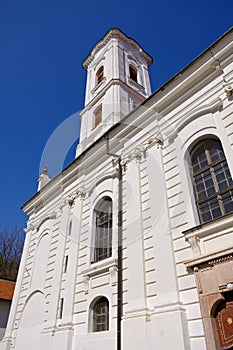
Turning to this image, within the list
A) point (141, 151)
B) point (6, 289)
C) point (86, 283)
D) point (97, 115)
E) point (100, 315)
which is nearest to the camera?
point (100, 315)

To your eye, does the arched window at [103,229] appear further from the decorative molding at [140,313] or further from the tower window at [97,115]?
the tower window at [97,115]

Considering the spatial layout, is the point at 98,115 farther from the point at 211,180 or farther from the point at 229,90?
the point at 211,180

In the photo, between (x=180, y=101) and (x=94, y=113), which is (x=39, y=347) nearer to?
(x=180, y=101)

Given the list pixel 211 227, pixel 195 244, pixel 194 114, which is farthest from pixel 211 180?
pixel 194 114

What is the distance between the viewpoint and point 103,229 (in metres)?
12.3

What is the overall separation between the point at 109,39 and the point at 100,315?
2239cm

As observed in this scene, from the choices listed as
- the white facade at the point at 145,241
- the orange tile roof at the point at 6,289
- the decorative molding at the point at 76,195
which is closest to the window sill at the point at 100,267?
the white facade at the point at 145,241

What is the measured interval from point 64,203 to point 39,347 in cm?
681

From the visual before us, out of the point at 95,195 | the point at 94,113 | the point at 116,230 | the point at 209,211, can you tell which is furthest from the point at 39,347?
the point at 94,113

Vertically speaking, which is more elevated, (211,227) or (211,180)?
(211,180)

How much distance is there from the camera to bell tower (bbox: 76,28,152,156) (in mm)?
18312

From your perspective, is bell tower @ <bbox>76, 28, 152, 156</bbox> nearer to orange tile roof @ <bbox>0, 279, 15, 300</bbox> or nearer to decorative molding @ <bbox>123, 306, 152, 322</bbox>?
orange tile roof @ <bbox>0, 279, 15, 300</bbox>

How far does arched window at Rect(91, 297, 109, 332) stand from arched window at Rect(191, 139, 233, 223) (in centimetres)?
488

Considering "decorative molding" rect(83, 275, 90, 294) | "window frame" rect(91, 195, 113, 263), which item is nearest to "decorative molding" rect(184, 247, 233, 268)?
"window frame" rect(91, 195, 113, 263)
